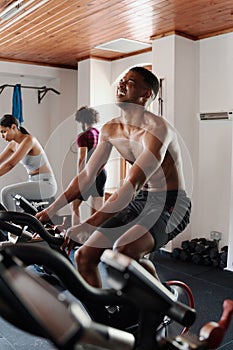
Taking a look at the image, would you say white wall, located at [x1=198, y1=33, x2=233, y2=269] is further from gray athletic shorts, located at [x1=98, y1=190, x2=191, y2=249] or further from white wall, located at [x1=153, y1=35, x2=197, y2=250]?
gray athletic shorts, located at [x1=98, y1=190, x2=191, y2=249]

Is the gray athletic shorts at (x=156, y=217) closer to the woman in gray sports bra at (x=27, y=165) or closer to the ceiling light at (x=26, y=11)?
the woman in gray sports bra at (x=27, y=165)

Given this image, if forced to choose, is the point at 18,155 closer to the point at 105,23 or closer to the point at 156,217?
the point at 105,23

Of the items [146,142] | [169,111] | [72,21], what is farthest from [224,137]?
[146,142]

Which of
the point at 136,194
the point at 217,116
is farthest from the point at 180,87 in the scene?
the point at 136,194

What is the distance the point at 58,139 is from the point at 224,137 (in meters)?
3.03

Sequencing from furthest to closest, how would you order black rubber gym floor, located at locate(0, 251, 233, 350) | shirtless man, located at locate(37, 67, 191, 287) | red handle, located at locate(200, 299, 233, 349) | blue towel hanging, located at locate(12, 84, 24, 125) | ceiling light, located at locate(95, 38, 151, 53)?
blue towel hanging, located at locate(12, 84, 24, 125) < ceiling light, located at locate(95, 38, 151, 53) < black rubber gym floor, located at locate(0, 251, 233, 350) < shirtless man, located at locate(37, 67, 191, 287) < red handle, located at locate(200, 299, 233, 349)

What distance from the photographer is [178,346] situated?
0.95 metres

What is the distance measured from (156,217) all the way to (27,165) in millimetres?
2321

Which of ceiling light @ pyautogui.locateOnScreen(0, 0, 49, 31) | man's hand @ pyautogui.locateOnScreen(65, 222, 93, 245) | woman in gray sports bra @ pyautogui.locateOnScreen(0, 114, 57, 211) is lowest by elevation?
man's hand @ pyautogui.locateOnScreen(65, 222, 93, 245)

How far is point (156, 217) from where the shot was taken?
199 centimetres

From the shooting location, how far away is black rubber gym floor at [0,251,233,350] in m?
2.36

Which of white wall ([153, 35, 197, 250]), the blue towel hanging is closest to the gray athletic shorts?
white wall ([153, 35, 197, 250])

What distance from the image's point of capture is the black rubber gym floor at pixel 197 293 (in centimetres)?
236

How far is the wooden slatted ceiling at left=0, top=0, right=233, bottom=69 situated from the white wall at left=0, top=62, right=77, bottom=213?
0.89 metres
